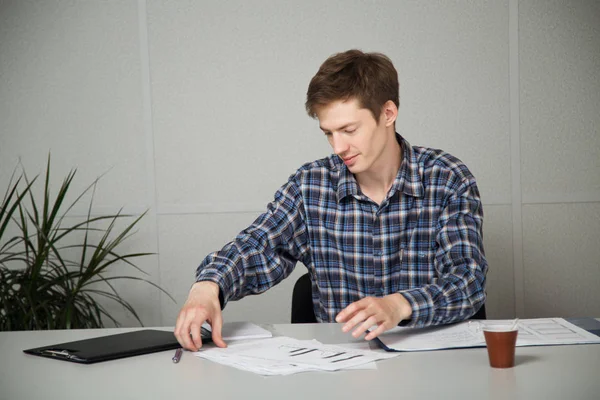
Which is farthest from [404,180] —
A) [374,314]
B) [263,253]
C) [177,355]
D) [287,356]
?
[177,355]

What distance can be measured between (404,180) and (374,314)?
683 mm

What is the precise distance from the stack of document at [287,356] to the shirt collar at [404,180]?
61 cm

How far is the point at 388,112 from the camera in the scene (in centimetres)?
210

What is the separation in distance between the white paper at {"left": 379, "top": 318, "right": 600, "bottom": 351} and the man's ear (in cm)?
65

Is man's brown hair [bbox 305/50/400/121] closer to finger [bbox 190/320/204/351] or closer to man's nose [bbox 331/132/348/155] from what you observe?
man's nose [bbox 331/132/348/155]

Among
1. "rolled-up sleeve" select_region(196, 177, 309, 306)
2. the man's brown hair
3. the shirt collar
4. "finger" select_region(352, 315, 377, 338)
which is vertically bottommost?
"finger" select_region(352, 315, 377, 338)

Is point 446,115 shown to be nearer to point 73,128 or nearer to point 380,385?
point 73,128

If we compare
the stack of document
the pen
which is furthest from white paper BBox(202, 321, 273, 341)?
the pen

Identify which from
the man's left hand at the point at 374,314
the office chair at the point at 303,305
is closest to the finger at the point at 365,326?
the man's left hand at the point at 374,314

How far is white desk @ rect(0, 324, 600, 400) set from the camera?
1.22m

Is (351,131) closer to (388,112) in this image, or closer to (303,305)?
(388,112)

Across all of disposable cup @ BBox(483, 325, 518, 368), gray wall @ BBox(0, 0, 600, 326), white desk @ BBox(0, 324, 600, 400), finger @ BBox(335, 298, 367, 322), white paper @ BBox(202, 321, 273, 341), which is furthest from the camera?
gray wall @ BBox(0, 0, 600, 326)

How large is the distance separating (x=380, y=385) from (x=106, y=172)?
8.08 ft

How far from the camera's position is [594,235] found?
3385 millimetres
